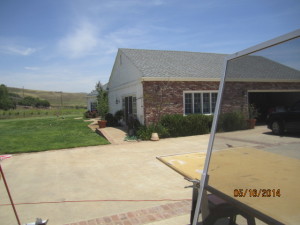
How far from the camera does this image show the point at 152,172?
248 inches

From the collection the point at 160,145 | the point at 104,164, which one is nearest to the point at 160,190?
the point at 104,164

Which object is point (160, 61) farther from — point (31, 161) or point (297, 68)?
point (297, 68)

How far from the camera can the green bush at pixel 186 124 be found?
12.3 meters

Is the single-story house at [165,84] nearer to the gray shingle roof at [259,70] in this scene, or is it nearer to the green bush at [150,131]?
the green bush at [150,131]

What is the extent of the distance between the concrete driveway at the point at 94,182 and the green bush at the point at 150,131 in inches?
105

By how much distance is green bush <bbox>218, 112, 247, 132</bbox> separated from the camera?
2021 mm

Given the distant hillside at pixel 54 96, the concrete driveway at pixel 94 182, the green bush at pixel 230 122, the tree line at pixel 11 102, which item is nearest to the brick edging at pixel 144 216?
the concrete driveway at pixel 94 182

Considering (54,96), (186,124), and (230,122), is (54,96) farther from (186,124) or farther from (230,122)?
(230,122)

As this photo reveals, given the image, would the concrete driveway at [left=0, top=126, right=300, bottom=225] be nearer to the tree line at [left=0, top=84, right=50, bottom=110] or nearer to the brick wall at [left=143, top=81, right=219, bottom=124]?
the brick wall at [left=143, top=81, right=219, bottom=124]

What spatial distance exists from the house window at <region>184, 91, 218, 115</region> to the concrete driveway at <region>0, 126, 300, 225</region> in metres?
4.93

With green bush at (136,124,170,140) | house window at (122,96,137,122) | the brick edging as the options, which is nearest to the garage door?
the brick edging

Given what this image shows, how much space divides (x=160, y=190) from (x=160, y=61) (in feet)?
38.6
